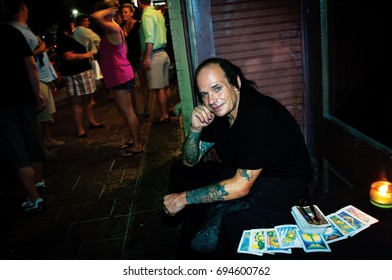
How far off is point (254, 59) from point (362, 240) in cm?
227

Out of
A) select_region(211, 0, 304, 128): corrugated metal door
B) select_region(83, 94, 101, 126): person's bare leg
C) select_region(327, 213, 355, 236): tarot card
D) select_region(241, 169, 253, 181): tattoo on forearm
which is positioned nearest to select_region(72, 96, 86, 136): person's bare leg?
select_region(83, 94, 101, 126): person's bare leg

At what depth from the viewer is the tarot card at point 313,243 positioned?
154 centimetres

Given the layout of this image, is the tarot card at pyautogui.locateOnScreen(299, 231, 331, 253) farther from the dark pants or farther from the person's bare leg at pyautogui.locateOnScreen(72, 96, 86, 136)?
the person's bare leg at pyautogui.locateOnScreen(72, 96, 86, 136)

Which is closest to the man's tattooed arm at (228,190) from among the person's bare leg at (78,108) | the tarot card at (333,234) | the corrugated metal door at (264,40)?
the tarot card at (333,234)

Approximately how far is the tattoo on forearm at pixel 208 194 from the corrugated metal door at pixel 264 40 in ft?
5.23

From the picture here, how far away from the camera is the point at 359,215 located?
1755mm

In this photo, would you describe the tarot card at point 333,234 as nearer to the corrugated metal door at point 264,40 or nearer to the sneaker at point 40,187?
the corrugated metal door at point 264,40

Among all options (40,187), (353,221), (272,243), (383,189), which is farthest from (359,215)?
(40,187)

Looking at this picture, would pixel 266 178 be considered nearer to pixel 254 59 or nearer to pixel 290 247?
pixel 290 247

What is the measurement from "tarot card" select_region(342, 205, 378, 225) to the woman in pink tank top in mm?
3908

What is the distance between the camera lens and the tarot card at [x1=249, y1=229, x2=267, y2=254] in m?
1.59

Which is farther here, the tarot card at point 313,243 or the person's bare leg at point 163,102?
the person's bare leg at point 163,102

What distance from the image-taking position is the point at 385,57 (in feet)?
7.09

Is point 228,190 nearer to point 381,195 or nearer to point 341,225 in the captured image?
point 341,225
